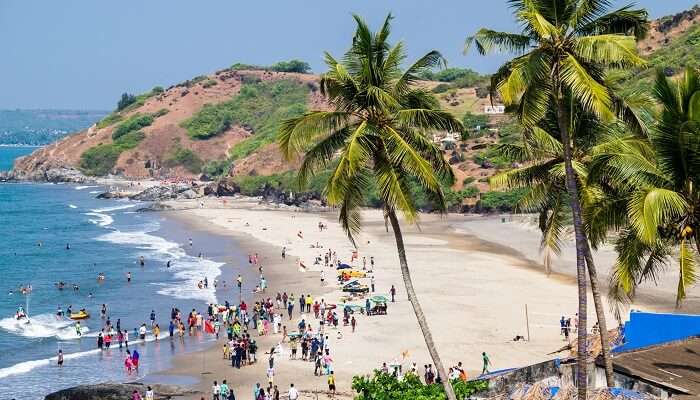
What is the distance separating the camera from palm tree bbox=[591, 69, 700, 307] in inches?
492

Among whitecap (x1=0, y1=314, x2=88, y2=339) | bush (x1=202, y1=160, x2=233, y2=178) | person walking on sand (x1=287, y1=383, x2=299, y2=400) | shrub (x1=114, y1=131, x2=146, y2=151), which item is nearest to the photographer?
person walking on sand (x1=287, y1=383, x2=299, y2=400)

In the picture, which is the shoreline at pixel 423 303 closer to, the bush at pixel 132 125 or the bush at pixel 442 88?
the bush at pixel 442 88

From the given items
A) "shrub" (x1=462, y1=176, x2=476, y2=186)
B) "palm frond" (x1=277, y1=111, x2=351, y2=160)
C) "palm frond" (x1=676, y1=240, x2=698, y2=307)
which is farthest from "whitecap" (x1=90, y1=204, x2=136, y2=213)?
"palm frond" (x1=676, y1=240, x2=698, y2=307)

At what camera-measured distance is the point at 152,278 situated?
52.4m

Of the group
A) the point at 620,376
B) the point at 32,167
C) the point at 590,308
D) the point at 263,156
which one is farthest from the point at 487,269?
the point at 32,167

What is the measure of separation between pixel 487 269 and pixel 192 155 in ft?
373

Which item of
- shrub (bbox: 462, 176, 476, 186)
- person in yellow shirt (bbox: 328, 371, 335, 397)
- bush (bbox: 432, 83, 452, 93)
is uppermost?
bush (bbox: 432, 83, 452, 93)

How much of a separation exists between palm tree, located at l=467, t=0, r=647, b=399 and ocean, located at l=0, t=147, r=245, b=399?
68.9 ft

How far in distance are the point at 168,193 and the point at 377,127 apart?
337ft

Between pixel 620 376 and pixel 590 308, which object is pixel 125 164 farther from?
pixel 620 376

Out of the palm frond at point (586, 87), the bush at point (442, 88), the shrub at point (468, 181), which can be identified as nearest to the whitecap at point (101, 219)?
the shrub at point (468, 181)

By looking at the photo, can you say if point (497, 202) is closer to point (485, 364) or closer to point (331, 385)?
point (485, 364)

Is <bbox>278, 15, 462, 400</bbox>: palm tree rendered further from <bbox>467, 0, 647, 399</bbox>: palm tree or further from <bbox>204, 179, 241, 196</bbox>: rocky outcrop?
<bbox>204, 179, 241, 196</bbox>: rocky outcrop

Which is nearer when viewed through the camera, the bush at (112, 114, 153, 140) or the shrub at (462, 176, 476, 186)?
the shrub at (462, 176, 476, 186)
